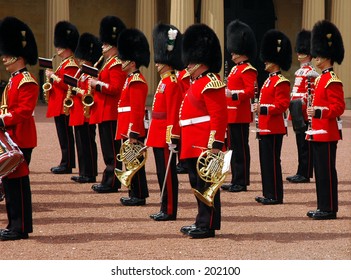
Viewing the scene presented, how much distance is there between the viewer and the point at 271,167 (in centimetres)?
1071

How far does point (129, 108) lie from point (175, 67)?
972 mm

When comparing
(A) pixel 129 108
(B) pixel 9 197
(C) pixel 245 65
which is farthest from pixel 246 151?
(B) pixel 9 197

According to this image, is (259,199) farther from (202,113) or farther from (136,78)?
(202,113)

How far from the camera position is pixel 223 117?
836 centimetres

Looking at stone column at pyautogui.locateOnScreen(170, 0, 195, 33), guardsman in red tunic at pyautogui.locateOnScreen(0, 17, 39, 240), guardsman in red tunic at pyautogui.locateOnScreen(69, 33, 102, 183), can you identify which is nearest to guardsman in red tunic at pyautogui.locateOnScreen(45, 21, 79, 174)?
guardsman in red tunic at pyautogui.locateOnScreen(69, 33, 102, 183)

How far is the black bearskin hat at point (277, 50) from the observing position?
438 inches

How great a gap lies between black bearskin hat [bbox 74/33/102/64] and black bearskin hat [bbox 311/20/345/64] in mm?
3629

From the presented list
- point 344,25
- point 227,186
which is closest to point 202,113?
point 227,186

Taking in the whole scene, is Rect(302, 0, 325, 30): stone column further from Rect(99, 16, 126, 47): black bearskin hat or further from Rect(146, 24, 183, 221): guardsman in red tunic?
Rect(146, 24, 183, 221): guardsman in red tunic

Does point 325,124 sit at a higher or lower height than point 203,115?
lower

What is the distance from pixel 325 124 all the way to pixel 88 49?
4.05m

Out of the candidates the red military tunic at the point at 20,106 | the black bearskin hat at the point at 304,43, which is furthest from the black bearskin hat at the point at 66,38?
the red military tunic at the point at 20,106

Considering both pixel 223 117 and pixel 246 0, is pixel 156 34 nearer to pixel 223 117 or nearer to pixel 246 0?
pixel 223 117

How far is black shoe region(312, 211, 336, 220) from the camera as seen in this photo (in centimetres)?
965
